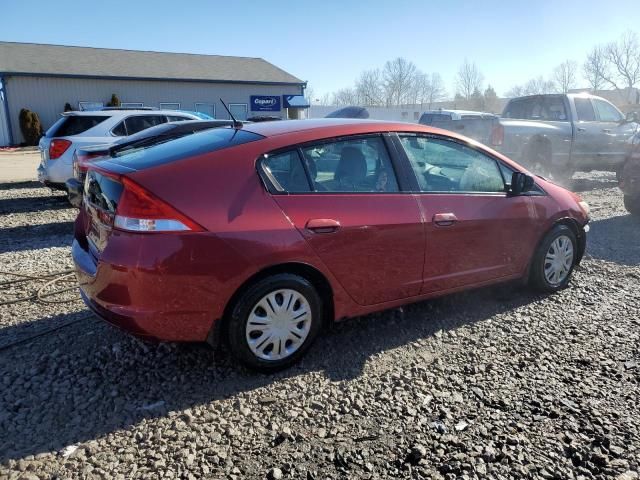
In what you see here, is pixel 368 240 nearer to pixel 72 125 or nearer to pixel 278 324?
pixel 278 324

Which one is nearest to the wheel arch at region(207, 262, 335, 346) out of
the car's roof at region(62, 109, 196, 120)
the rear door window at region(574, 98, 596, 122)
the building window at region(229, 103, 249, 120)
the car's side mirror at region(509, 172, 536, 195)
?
the car's side mirror at region(509, 172, 536, 195)

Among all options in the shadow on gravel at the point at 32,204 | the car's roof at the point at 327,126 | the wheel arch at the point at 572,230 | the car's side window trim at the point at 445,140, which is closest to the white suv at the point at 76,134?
the shadow on gravel at the point at 32,204

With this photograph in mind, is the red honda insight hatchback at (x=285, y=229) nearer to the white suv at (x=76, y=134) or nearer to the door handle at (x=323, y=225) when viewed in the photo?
the door handle at (x=323, y=225)

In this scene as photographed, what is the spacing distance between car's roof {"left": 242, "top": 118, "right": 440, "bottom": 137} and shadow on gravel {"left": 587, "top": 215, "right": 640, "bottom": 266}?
3.51 m

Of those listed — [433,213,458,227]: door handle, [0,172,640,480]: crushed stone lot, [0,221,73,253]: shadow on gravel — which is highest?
[433,213,458,227]: door handle

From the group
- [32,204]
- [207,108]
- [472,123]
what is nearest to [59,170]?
[32,204]

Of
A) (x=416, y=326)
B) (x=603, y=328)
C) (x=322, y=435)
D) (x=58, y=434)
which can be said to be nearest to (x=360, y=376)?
(x=322, y=435)

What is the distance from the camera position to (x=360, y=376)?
318cm

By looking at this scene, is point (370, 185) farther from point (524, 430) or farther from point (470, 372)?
point (524, 430)

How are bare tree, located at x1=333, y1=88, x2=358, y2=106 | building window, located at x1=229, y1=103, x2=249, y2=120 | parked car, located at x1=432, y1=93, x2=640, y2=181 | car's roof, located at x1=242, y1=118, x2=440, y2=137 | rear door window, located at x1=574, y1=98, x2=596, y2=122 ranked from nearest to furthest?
→ 1. car's roof, located at x1=242, y1=118, x2=440, y2=137
2. parked car, located at x1=432, y1=93, x2=640, y2=181
3. rear door window, located at x1=574, y1=98, x2=596, y2=122
4. building window, located at x1=229, y1=103, x2=249, y2=120
5. bare tree, located at x1=333, y1=88, x2=358, y2=106

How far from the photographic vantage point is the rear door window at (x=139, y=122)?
9789mm

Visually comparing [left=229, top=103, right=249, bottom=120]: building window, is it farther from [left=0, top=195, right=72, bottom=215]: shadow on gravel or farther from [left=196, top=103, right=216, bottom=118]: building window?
[left=0, top=195, right=72, bottom=215]: shadow on gravel

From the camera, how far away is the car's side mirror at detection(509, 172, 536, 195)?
4.19 meters

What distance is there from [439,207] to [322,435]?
1.92 m
